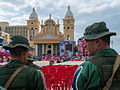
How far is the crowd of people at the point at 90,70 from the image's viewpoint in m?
1.86

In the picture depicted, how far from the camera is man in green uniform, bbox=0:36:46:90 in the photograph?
1.95m


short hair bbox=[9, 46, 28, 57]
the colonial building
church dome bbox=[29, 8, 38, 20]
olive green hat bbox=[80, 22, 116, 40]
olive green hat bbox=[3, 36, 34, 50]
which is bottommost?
short hair bbox=[9, 46, 28, 57]

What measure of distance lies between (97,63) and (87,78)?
0.23m

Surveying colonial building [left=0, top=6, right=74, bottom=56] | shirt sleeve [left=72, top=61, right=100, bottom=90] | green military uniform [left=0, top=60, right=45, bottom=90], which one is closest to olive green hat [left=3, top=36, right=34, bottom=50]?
green military uniform [left=0, top=60, right=45, bottom=90]

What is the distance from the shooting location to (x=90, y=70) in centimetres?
190

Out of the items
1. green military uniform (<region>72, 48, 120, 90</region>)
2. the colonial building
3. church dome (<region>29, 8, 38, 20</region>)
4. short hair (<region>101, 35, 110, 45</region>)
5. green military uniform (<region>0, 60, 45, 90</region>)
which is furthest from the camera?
church dome (<region>29, 8, 38, 20</region>)

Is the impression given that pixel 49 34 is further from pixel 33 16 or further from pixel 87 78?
pixel 87 78

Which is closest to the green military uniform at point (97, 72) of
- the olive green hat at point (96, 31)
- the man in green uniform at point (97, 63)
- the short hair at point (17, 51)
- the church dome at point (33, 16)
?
the man in green uniform at point (97, 63)

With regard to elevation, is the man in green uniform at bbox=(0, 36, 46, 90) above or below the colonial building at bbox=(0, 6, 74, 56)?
below

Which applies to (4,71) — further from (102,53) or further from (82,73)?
(102,53)

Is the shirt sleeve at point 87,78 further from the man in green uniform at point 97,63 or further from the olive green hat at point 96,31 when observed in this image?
the olive green hat at point 96,31

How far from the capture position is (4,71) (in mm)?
2033

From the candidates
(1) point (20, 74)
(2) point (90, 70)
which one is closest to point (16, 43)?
(1) point (20, 74)

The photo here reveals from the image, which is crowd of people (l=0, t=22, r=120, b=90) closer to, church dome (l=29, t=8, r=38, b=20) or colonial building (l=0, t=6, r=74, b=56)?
colonial building (l=0, t=6, r=74, b=56)
